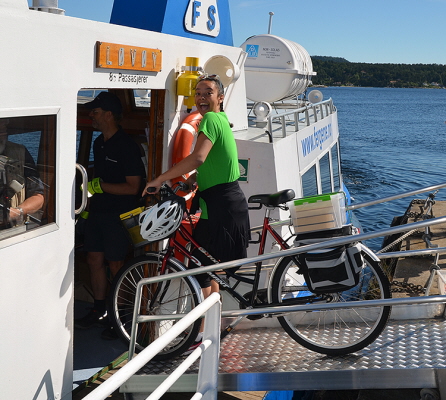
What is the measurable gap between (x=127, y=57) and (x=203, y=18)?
6.76 ft

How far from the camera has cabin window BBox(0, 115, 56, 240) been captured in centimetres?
303

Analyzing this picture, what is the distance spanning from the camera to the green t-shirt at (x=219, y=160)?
3.92 metres

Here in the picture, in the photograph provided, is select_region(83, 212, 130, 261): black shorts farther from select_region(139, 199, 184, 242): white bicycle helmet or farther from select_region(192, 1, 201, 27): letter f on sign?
select_region(192, 1, 201, 27): letter f on sign

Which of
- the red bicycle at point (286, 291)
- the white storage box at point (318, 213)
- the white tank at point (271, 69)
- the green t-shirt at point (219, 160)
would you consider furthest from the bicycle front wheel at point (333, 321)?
the white tank at point (271, 69)

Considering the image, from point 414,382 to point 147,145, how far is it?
9.63 ft

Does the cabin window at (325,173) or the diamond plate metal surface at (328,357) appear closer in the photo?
the diamond plate metal surface at (328,357)

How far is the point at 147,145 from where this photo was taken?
5098 millimetres

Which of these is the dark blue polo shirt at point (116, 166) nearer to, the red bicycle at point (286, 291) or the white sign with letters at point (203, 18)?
the red bicycle at point (286, 291)

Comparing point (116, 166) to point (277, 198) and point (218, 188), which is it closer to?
point (218, 188)

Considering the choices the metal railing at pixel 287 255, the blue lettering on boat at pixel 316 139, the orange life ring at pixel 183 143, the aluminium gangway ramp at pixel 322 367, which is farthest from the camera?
the blue lettering on boat at pixel 316 139

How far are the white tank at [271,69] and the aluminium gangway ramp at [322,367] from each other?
7.86 m

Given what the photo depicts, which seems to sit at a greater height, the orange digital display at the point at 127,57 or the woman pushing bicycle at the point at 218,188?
the orange digital display at the point at 127,57

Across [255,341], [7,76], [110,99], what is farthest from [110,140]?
[255,341]

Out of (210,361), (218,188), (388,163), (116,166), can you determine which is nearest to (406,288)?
(218,188)
